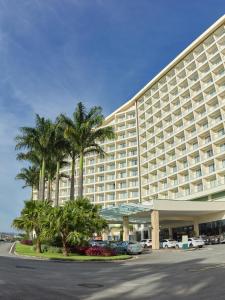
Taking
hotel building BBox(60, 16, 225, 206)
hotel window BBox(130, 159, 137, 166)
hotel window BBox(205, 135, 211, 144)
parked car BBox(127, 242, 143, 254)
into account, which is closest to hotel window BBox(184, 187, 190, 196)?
hotel building BBox(60, 16, 225, 206)

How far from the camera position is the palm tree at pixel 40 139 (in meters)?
53.0

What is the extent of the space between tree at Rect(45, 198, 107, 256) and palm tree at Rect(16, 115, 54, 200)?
18.9 m

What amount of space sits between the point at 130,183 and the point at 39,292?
8900 cm

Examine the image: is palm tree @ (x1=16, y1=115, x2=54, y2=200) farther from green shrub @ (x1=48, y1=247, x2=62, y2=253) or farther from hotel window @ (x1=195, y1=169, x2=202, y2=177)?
hotel window @ (x1=195, y1=169, x2=202, y2=177)

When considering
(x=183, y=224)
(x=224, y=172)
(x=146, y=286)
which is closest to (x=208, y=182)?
(x=224, y=172)

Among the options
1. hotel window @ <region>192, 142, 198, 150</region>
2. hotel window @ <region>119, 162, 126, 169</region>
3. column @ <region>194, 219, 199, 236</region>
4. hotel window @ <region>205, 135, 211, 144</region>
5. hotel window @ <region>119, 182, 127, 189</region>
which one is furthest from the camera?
hotel window @ <region>119, 162, 126, 169</region>

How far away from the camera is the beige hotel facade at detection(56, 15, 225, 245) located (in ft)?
228

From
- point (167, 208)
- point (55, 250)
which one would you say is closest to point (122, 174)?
point (167, 208)

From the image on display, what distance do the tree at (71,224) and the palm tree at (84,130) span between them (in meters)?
11.6

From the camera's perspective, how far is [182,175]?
253ft

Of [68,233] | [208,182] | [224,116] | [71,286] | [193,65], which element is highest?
[193,65]

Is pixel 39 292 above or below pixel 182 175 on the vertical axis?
below

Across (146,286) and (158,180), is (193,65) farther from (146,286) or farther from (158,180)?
(146,286)

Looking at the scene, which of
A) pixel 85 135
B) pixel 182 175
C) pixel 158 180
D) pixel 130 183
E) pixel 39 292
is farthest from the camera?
pixel 130 183
